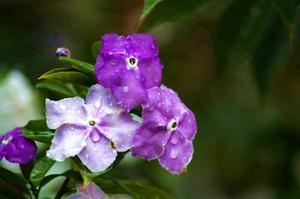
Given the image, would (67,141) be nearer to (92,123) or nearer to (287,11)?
(92,123)

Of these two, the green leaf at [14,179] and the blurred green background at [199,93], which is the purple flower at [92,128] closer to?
the green leaf at [14,179]

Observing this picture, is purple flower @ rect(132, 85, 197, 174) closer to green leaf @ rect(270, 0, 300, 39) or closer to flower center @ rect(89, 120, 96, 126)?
flower center @ rect(89, 120, 96, 126)

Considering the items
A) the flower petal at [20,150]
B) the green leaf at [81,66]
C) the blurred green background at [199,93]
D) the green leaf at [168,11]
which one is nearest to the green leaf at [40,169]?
the flower petal at [20,150]

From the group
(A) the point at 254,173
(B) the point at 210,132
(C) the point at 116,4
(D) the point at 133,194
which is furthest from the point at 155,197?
(C) the point at 116,4

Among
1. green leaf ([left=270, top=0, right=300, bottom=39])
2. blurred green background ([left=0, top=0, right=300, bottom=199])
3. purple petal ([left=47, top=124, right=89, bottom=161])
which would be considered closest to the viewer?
purple petal ([left=47, top=124, right=89, bottom=161])

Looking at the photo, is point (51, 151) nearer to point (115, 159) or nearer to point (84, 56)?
point (115, 159)

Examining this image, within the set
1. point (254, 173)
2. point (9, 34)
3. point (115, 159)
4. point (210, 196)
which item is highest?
point (115, 159)

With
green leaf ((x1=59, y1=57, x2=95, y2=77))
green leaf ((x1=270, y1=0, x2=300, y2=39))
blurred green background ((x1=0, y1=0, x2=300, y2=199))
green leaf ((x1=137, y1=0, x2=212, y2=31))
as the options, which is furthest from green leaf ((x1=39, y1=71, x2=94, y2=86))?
blurred green background ((x1=0, y1=0, x2=300, y2=199))

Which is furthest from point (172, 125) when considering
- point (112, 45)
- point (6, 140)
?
point (6, 140)
